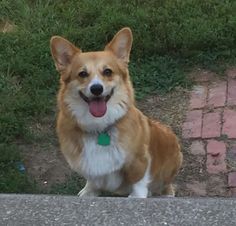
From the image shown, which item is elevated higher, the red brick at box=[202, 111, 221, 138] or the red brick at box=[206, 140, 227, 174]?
the red brick at box=[202, 111, 221, 138]

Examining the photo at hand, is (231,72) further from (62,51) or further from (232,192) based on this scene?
(62,51)

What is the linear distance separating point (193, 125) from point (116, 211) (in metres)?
2.11

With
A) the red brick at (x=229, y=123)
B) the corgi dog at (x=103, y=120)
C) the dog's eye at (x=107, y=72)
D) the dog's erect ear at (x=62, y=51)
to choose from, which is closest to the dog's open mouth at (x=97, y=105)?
the corgi dog at (x=103, y=120)

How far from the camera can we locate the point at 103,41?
5.56 m

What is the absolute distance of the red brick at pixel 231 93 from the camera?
16.0ft

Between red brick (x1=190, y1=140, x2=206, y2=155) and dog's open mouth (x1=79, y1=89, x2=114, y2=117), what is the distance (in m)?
1.07

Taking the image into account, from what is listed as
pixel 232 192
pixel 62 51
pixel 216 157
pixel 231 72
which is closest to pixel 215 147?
pixel 216 157

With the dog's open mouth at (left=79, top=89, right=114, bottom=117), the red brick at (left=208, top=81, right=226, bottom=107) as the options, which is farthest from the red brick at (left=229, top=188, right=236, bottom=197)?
the dog's open mouth at (left=79, top=89, right=114, bottom=117)

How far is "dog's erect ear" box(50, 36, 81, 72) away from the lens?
146 inches

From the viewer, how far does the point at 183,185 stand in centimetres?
427

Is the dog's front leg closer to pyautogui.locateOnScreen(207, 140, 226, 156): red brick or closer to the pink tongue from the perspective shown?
the pink tongue

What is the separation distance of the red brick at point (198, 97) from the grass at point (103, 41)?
0.38 feet

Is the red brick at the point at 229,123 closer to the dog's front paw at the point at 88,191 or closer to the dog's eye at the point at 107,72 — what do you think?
the dog's front paw at the point at 88,191

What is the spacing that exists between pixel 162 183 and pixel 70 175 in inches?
25.3
